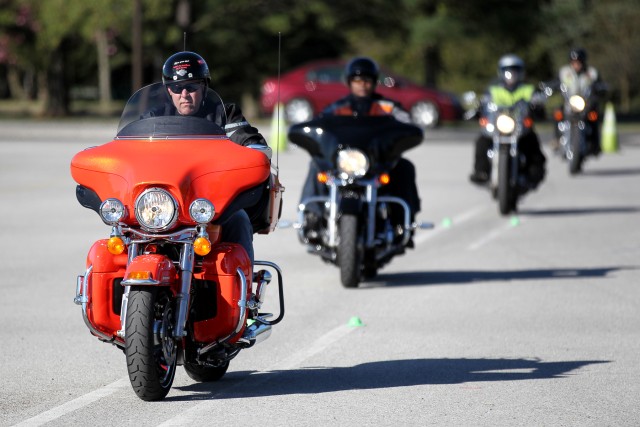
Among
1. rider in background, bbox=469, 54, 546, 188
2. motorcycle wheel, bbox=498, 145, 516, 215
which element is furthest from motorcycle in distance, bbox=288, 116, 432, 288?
rider in background, bbox=469, 54, 546, 188

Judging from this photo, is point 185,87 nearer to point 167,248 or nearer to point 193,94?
point 193,94

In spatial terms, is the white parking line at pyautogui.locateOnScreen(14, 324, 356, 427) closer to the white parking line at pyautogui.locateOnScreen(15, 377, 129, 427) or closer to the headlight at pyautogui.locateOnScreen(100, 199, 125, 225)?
the white parking line at pyautogui.locateOnScreen(15, 377, 129, 427)

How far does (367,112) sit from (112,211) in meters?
5.58

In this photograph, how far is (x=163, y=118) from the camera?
720cm

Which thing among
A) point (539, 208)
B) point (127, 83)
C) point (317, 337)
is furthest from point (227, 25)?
point (317, 337)

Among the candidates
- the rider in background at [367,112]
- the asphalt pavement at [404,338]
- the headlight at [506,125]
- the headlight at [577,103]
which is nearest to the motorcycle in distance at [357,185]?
the rider in background at [367,112]

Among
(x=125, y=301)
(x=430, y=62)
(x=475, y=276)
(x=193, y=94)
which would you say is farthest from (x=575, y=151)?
(x=430, y=62)

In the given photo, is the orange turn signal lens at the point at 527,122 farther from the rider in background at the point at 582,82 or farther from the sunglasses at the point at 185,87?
Answer: the sunglasses at the point at 185,87

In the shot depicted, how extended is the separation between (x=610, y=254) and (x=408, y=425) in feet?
24.9

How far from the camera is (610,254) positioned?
13.7 meters

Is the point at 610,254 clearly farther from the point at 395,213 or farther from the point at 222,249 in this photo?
the point at 222,249

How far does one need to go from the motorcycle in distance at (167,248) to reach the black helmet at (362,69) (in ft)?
16.4

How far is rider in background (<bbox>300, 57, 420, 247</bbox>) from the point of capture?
1186cm

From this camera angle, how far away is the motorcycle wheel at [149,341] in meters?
6.56
